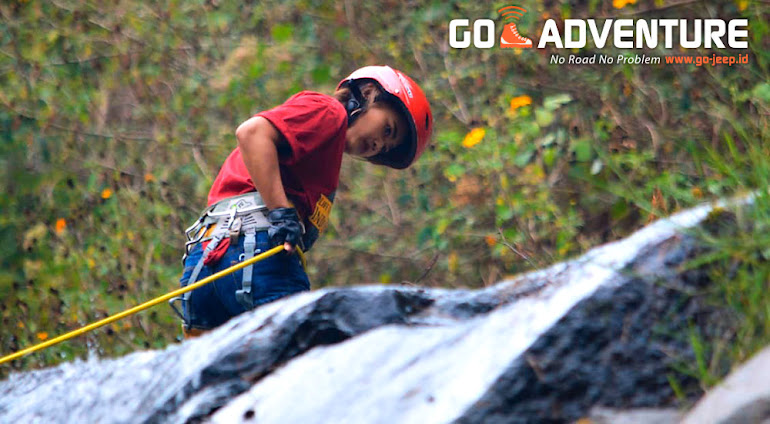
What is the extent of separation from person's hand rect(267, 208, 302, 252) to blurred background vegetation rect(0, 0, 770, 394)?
1490 mm


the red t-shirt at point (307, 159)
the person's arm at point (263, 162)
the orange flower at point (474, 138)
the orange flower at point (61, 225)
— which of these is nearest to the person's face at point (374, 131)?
the red t-shirt at point (307, 159)

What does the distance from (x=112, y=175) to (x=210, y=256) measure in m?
3.42

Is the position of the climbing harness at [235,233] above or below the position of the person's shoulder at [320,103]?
below

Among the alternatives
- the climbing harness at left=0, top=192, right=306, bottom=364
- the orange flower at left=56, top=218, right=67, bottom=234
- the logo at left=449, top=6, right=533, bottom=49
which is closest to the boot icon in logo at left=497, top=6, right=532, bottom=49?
the logo at left=449, top=6, right=533, bottom=49

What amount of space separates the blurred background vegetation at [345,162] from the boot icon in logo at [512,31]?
0.07m

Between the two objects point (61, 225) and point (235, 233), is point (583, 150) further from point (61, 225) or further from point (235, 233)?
point (61, 225)

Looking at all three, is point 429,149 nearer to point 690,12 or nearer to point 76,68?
point 690,12

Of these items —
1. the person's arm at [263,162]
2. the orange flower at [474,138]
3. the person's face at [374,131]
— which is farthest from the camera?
the orange flower at [474,138]

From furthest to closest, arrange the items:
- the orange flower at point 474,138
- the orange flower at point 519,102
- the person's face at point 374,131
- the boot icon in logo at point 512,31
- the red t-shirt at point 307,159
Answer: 1. the boot icon in logo at point 512,31
2. the orange flower at point 519,102
3. the orange flower at point 474,138
4. the person's face at point 374,131
5. the red t-shirt at point 307,159

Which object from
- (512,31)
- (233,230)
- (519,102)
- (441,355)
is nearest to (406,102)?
(233,230)

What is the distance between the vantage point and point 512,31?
5469mm

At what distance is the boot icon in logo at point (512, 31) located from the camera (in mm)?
5418

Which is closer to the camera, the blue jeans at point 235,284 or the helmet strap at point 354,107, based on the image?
the blue jeans at point 235,284

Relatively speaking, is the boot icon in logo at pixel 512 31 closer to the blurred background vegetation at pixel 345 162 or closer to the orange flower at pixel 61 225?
the blurred background vegetation at pixel 345 162
